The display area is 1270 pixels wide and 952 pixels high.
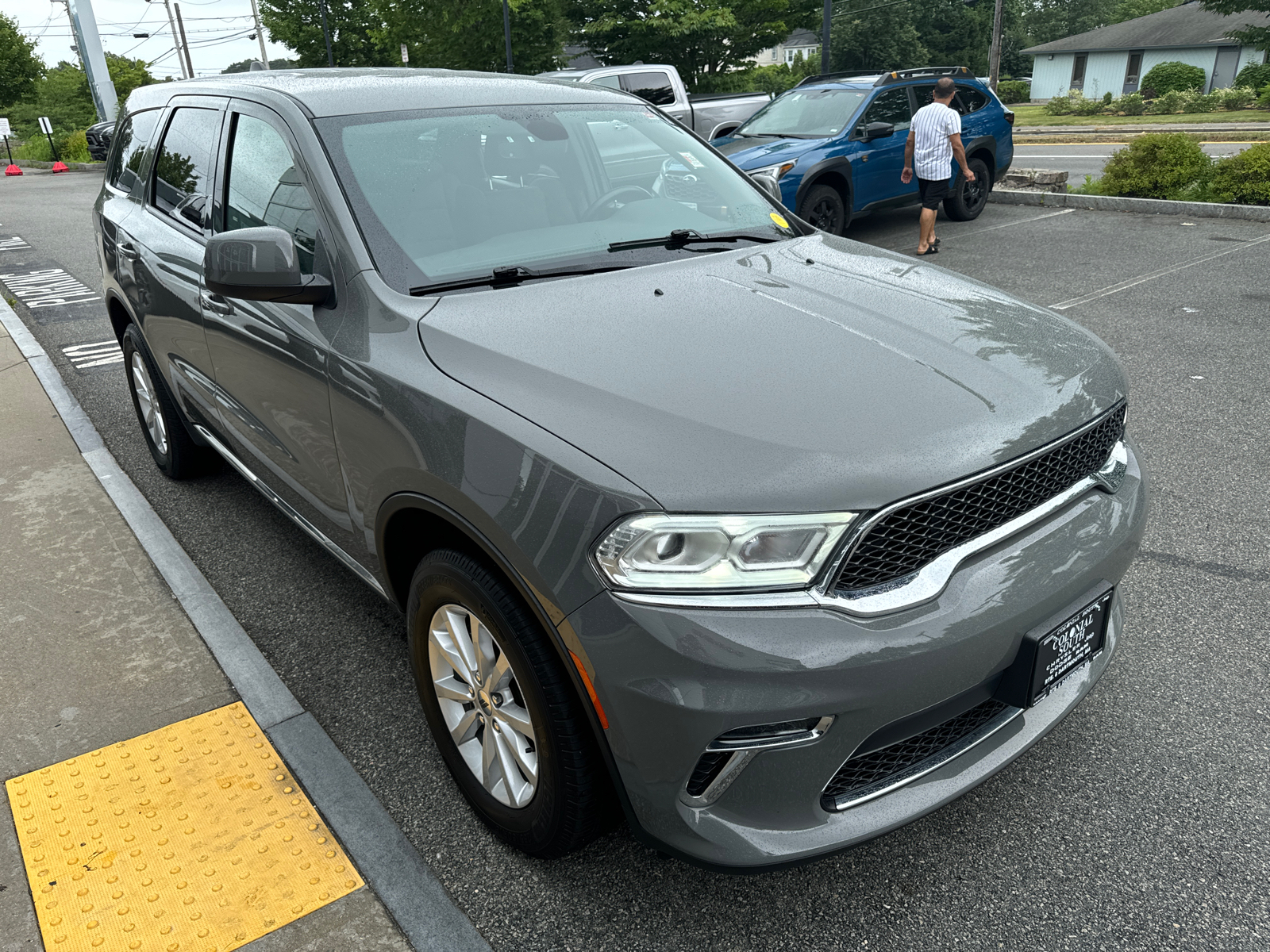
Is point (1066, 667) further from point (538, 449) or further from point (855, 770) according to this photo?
point (538, 449)

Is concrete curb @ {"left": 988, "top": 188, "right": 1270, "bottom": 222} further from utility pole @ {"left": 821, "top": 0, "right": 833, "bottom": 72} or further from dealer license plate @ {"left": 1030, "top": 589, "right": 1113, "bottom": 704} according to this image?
dealer license plate @ {"left": 1030, "top": 589, "right": 1113, "bottom": 704}

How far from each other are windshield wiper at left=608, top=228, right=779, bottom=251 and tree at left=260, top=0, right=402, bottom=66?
4789 cm

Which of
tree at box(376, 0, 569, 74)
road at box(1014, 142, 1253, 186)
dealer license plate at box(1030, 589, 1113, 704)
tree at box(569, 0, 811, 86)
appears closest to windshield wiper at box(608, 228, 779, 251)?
dealer license plate at box(1030, 589, 1113, 704)

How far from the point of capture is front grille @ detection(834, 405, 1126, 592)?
182 cm

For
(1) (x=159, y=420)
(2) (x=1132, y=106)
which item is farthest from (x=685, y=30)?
(1) (x=159, y=420)

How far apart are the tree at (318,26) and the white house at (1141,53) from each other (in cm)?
4367

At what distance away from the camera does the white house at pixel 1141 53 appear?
51.7m

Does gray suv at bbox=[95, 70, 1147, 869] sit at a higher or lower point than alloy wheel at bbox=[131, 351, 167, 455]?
higher

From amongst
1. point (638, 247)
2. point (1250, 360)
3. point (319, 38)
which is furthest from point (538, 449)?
point (319, 38)

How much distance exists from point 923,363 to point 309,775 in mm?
2050

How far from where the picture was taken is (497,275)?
260 centimetres

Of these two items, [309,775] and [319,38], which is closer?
[309,775]

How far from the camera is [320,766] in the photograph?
2.75 metres

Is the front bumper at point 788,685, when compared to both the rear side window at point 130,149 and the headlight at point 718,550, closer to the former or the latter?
the headlight at point 718,550
